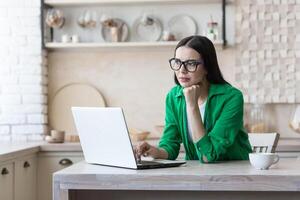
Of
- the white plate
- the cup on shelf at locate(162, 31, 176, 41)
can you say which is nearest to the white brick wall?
the white plate

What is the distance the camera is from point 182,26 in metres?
4.45

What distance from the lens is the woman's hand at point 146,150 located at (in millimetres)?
2425

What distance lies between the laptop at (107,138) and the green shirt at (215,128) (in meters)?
0.17

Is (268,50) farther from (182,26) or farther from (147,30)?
(147,30)

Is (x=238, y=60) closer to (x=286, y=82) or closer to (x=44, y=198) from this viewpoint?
(x=286, y=82)

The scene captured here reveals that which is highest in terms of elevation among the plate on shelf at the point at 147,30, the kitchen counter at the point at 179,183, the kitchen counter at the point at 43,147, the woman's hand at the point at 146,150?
the plate on shelf at the point at 147,30

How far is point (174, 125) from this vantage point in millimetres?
2637

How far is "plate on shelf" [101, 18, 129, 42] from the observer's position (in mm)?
4409

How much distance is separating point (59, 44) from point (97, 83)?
0.42 m

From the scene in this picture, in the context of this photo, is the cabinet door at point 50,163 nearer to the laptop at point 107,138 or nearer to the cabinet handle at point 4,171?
the cabinet handle at point 4,171

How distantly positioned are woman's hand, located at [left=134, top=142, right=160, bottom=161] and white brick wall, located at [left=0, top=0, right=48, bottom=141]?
6.68 ft

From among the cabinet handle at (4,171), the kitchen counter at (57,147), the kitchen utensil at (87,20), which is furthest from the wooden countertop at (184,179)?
the kitchen utensil at (87,20)

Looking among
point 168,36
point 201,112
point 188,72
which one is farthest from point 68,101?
point 188,72

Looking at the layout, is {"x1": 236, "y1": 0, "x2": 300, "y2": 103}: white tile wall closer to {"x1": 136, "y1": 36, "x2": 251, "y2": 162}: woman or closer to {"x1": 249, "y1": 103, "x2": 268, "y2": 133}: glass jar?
{"x1": 249, "y1": 103, "x2": 268, "y2": 133}: glass jar
